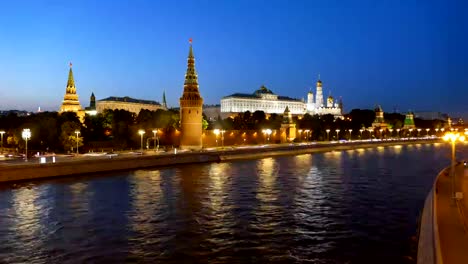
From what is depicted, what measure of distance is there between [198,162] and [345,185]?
19508mm

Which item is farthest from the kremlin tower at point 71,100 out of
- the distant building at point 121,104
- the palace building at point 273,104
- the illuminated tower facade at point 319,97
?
the illuminated tower facade at point 319,97

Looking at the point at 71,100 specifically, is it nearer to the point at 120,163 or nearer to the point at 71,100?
the point at 71,100

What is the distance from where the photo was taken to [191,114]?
60.6 m

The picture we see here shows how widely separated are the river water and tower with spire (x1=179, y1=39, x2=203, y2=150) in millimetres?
25722

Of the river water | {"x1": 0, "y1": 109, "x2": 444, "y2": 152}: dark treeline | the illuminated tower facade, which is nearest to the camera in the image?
the river water

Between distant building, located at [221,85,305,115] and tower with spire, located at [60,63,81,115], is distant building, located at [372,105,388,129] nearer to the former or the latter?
distant building, located at [221,85,305,115]

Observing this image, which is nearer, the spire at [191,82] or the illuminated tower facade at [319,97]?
the spire at [191,82]

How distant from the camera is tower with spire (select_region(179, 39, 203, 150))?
59.8 m

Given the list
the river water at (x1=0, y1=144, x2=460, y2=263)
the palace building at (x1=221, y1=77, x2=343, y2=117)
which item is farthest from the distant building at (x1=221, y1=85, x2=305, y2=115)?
the river water at (x1=0, y1=144, x2=460, y2=263)

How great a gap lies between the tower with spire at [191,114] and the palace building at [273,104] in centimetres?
8766

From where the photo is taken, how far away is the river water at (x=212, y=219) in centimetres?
1488

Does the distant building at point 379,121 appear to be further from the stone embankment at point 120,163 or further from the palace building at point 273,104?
the stone embankment at point 120,163

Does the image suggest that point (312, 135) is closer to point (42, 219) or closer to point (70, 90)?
point (70, 90)

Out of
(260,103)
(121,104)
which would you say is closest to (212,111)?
(260,103)
